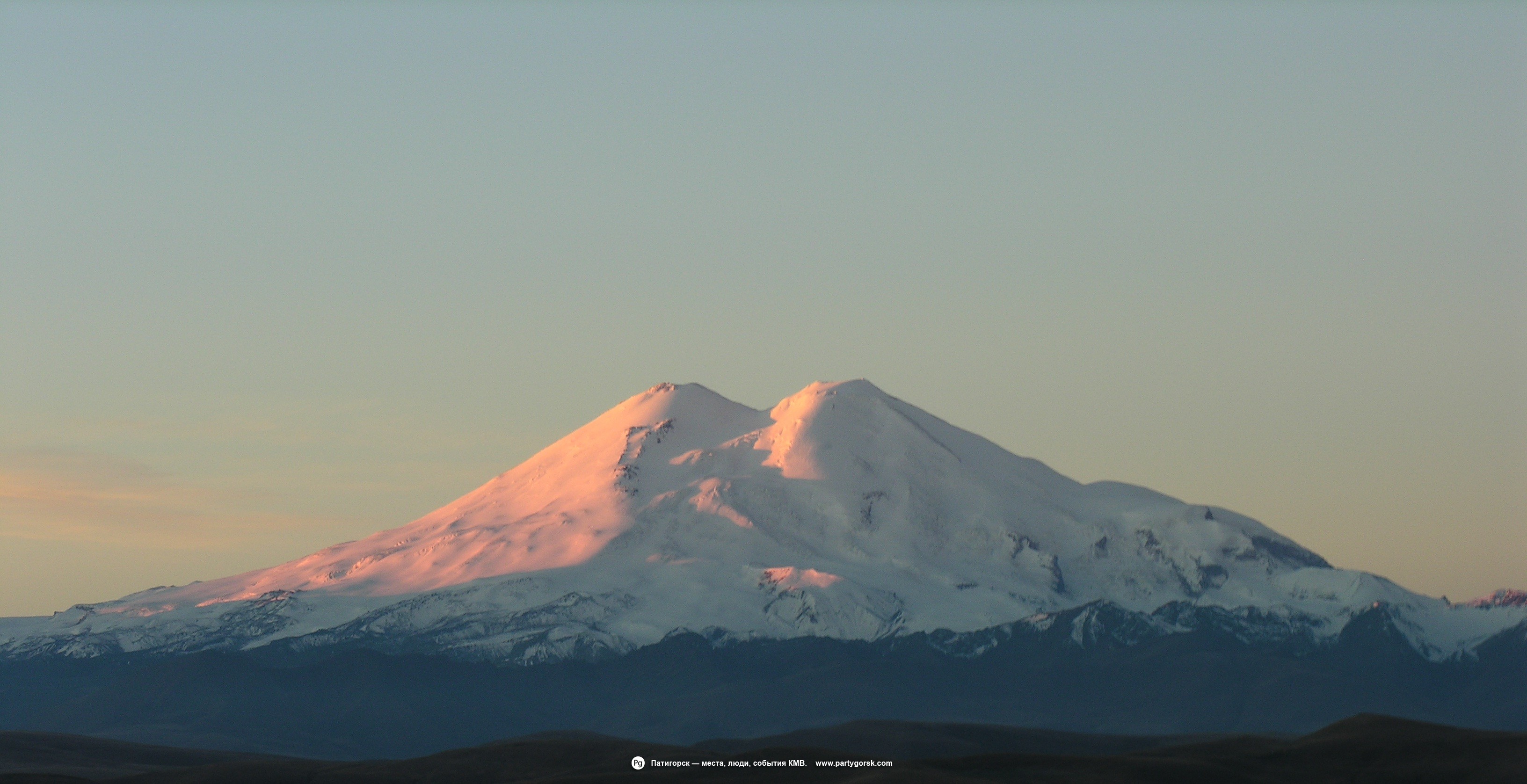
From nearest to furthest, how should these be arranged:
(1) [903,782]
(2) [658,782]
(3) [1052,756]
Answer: (1) [903,782]
(2) [658,782]
(3) [1052,756]

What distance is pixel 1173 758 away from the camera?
7269 inches

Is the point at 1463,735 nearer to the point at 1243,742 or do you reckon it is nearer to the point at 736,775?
the point at 1243,742

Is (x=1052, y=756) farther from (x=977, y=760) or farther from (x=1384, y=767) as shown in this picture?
(x=1384, y=767)

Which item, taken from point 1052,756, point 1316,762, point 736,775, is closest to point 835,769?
point 736,775

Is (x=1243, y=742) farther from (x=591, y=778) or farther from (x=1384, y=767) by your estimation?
(x=591, y=778)

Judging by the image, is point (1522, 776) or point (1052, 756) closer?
point (1522, 776)

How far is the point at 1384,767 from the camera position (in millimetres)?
179625

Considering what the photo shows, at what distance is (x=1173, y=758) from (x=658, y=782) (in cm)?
4273

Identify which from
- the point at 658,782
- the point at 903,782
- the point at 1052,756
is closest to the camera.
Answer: the point at 903,782

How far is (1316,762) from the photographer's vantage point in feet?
600

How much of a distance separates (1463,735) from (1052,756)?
3319 cm

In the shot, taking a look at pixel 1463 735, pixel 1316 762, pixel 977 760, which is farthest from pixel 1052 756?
pixel 1463 735

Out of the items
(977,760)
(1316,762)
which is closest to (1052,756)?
(977,760)

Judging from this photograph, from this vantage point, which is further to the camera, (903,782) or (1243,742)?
(1243,742)
